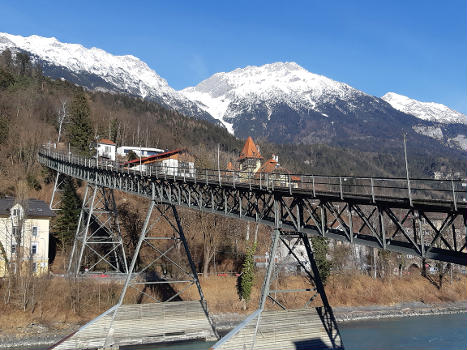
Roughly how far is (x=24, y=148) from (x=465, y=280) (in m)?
60.4

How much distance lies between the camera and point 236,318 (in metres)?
34.8

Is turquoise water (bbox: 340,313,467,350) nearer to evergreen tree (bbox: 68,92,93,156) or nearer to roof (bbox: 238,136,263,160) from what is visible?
evergreen tree (bbox: 68,92,93,156)

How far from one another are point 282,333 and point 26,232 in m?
27.8

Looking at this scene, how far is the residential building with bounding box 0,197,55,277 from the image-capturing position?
3422 centimetres

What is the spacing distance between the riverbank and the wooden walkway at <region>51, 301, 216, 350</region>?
19.5ft

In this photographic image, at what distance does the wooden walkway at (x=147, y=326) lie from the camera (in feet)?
→ 75.6

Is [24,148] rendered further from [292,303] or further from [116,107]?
[116,107]

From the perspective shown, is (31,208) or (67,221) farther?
(67,221)

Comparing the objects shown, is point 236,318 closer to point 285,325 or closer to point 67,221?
point 285,325

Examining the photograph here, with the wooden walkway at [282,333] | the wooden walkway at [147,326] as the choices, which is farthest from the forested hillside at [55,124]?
the wooden walkway at [282,333]

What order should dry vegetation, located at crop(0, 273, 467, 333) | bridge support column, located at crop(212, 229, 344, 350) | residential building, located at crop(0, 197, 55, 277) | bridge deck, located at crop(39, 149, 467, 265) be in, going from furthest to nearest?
residential building, located at crop(0, 197, 55, 277), dry vegetation, located at crop(0, 273, 467, 333), bridge support column, located at crop(212, 229, 344, 350), bridge deck, located at crop(39, 149, 467, 265)

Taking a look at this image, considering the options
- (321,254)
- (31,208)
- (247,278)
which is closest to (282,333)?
(247,278)

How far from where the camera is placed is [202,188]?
939 inches

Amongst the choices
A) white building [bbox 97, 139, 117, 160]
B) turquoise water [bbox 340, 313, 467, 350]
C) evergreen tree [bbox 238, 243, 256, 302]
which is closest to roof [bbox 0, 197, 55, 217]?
evergreen tree [bbox 238, 243, 256, 302]
